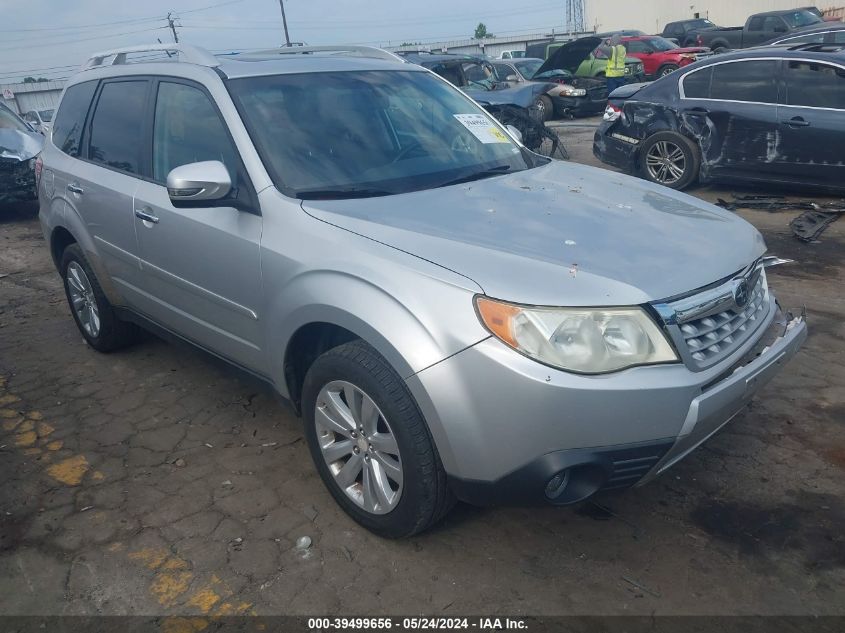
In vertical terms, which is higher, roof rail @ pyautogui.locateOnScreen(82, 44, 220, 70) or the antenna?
the antenna

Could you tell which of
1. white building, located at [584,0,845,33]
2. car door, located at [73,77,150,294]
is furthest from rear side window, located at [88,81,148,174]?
white building, located at [584,0,845,33]

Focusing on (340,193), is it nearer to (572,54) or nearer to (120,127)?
(120,127)

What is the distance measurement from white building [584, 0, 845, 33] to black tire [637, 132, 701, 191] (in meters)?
36.2

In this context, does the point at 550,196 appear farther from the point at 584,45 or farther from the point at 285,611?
the point at 584,45

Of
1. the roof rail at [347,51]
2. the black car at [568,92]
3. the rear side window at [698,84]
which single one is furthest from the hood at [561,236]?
the black car at [568,92]

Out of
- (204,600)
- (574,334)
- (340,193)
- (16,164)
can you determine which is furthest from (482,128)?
(16,164)

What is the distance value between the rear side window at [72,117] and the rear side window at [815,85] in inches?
266

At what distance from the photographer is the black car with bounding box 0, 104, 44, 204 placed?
1016cm

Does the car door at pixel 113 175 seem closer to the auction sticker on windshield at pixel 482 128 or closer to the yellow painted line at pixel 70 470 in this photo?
the yellow painted line at pixel 70 470

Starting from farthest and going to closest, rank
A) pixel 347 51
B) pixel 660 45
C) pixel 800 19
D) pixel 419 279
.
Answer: pixel 660 45 → pixel 800 19 → pixel 347 51 → pixel 419 279

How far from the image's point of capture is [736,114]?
8.07 metres

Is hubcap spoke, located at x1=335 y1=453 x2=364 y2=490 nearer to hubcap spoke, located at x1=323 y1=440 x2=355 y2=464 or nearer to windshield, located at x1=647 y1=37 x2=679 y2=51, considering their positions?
hubcap spoke, located at x1=323 y1=440 x2=355 y2=464

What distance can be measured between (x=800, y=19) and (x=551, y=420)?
83.3ft

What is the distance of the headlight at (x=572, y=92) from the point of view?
16.7 metres
